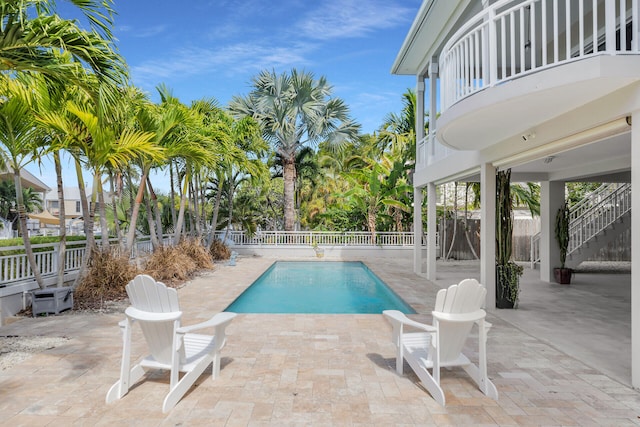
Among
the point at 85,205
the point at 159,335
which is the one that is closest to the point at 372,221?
the point at 85,205

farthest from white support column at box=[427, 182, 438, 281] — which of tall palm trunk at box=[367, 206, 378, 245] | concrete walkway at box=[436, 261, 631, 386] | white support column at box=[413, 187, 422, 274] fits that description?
tall palm trunk at box=[367, 206, 378, 245]

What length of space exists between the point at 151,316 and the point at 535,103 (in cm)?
490

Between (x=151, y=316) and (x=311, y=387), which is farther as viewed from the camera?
(x=311, y=387)

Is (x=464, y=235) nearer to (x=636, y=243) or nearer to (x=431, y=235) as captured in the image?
(x=431, y=235)

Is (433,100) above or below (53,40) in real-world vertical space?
above

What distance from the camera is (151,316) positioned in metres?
3.83

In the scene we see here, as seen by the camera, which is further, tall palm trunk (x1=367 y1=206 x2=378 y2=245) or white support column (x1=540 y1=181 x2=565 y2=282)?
tall palm trunk (x1=367 y1=206 x2=378 y2=245)

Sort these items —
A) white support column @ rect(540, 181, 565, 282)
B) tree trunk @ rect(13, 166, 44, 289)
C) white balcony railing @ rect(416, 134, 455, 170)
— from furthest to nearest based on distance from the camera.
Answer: white support column @ rect(540, 181, 565, 282) < white balcony railing @ rect(416, 134, 455, 170) < tree trunk @ rect(13, 166, 44, 289)

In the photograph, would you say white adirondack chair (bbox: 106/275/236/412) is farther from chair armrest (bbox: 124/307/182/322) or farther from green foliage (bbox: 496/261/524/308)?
green foliage (bbox: 496/261/524/308)

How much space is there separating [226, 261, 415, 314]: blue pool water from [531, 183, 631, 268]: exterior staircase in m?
6.43

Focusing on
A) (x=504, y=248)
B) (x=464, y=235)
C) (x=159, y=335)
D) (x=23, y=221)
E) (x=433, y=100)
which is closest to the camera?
(x=159, y=335)

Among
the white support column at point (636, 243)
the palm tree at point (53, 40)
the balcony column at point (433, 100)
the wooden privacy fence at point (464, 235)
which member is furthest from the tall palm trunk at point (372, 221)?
the palm tree at point (53, 40)

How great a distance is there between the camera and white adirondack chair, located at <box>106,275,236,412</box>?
3.80 metres

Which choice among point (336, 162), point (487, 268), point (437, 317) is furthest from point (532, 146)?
point (336, 162)
